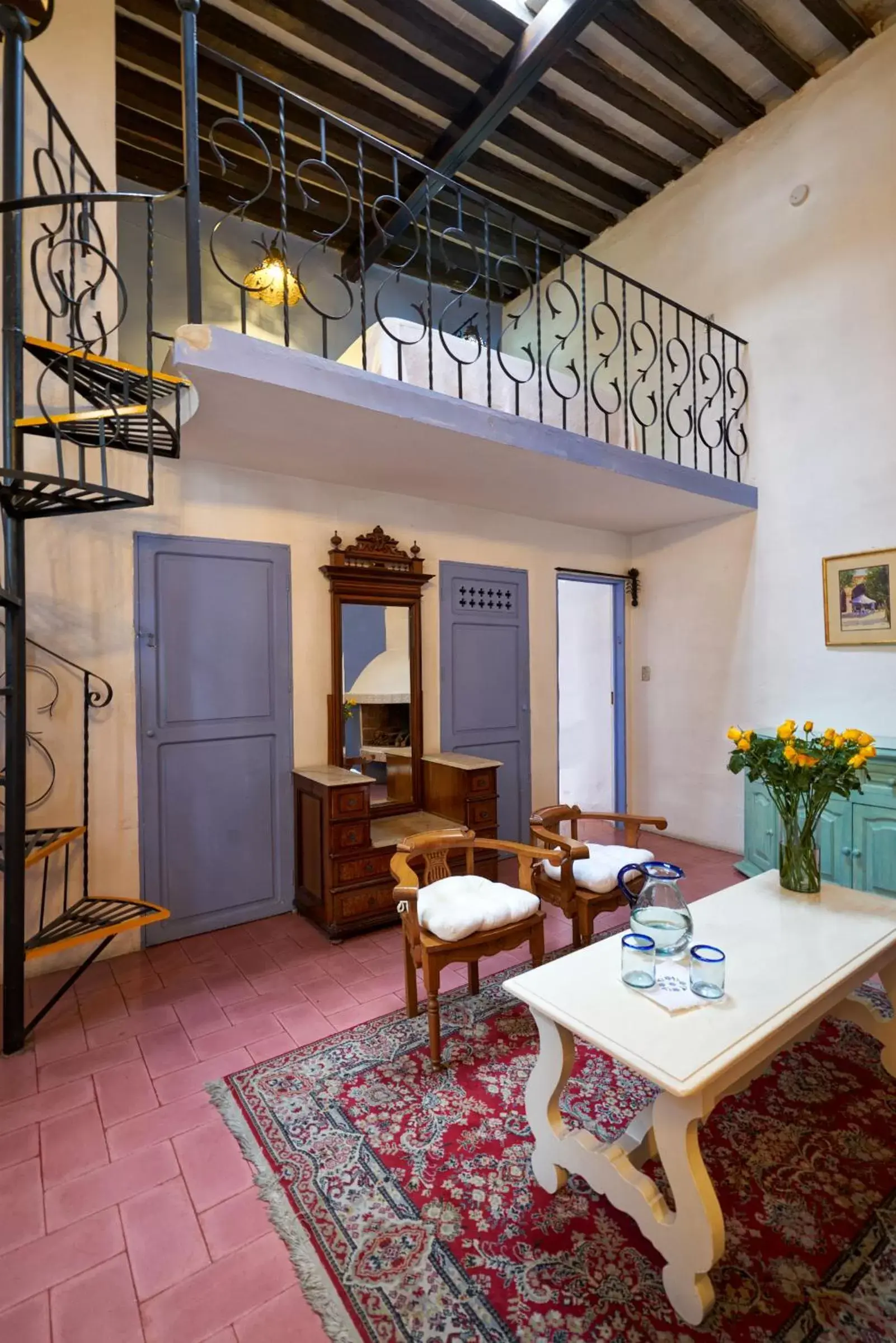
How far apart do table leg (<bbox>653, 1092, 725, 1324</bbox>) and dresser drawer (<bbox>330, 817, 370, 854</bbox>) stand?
199 cm

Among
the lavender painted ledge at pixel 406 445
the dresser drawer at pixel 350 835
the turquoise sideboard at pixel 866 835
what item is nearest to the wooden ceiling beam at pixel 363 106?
the lavender painted ledge at pixel 406 445

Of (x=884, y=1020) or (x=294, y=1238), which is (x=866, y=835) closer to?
(x=884, y=1020)

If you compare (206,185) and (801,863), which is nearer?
(801,863)

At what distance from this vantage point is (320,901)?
312cm

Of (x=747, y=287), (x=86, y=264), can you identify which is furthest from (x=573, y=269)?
(x=86, y=264)

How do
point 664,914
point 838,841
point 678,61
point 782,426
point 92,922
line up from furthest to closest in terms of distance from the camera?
point 782,426, point 678,61, point 838,841, point 92,922, point 664,914

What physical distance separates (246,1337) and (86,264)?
3.87 metres

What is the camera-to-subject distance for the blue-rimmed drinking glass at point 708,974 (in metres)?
1.49

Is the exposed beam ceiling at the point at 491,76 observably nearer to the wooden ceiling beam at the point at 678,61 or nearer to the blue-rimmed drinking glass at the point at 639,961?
the wooden ceiling beam at the point at 678,61

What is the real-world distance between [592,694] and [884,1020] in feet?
11.8

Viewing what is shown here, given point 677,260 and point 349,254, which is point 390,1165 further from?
point 349,254

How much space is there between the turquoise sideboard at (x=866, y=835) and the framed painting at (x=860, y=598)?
85 centimetres

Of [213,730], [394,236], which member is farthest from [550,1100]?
[394,236]

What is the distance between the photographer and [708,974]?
1.52 meters
